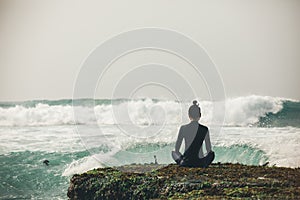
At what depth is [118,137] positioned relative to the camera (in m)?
3.97

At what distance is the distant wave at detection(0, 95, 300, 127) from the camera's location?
3.94 metres

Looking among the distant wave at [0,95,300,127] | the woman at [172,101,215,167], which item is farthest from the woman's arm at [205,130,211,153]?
the distant wave at [0,95,300,127]

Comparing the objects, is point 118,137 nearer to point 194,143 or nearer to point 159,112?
Answer: point 159,112

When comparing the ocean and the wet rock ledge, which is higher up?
the ocean

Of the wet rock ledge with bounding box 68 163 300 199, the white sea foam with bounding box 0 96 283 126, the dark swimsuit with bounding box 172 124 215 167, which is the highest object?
the white sea foam with bounding box 0 96 283 126

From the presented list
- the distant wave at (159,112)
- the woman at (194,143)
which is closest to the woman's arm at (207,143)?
the woman at (194,143)

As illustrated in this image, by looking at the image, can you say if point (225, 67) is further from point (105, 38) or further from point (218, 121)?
point (105, 38)

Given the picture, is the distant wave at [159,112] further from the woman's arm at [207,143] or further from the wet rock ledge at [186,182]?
the wet rock ledge at [186,182]

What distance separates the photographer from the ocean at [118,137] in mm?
3936

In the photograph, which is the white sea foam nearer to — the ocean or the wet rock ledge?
the ocean

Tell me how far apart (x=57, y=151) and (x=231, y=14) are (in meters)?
1.66

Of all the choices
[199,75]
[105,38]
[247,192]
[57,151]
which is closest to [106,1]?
[105,38]

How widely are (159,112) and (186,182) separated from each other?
0.56 m

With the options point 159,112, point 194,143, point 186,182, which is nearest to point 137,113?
point 159,112
